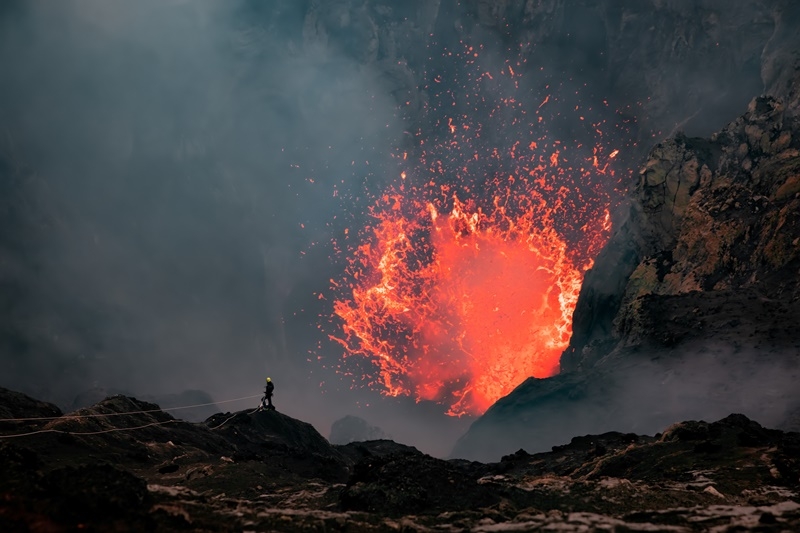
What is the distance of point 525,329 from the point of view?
470ft

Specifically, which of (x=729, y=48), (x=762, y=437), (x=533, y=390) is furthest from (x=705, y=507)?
(x=729, y=48)

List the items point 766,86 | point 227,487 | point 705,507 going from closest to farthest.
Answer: point 705,507 → point 227,487 → point 766,86

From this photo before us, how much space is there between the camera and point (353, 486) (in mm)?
18734

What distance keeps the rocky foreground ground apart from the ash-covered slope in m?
29.1

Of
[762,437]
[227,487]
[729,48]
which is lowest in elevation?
[227,487]

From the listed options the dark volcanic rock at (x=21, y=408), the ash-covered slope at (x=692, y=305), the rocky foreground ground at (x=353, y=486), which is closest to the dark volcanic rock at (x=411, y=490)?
the rocky foreground ground at (x=353, y=486)

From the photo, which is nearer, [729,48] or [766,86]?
[766,86]

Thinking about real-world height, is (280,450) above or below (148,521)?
above

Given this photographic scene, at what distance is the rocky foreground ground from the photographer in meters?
12.3

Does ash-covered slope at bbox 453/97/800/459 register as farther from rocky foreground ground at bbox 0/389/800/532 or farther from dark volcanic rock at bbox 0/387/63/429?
dark volcanic rock at bbox 0/387/63/429

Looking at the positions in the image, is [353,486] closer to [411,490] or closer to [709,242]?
[411,490]

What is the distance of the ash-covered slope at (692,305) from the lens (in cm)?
5709

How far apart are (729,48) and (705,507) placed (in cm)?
14583

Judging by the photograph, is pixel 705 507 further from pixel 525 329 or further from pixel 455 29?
pixel 455 29
